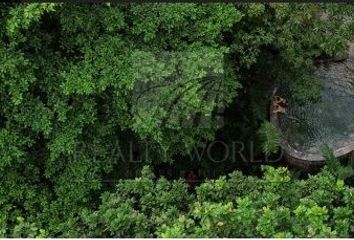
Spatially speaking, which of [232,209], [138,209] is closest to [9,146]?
[138,209]

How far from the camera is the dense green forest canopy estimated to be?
188 inches

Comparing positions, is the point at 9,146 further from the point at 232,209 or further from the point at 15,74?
the point at 232,209

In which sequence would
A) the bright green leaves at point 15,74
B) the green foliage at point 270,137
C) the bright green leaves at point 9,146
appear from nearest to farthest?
the bright green leaves at point 15,74 → the bright green leaves at point 9,146 → the green foliage at point 270,137

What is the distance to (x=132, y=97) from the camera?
5.77 meters

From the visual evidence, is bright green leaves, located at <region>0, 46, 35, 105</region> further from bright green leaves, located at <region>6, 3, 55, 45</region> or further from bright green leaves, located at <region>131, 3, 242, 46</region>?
bright green leaves, located at <region>131, 3, 242, 46</region>

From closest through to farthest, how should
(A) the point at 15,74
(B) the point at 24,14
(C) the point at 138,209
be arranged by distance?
1. (C) the point at 138,209
2. (B) the point at 24,14
3. (A) the point at 15,74

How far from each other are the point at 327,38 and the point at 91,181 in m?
3.03

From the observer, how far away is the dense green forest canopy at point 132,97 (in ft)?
15.7

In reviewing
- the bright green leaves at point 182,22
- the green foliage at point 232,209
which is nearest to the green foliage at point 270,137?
the bright green leaves at point 182,22

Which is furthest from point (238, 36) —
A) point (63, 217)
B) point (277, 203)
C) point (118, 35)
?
point (63, 217)

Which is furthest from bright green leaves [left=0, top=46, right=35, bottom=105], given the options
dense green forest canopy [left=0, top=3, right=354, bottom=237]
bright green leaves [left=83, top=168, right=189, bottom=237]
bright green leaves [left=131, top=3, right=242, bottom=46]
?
bright green leaves [left=83, top=168, right=189, bottom=237]

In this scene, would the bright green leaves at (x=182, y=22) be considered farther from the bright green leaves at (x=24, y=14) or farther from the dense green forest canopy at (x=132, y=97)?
the bright green leaves at (x=24, y=14)

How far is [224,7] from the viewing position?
5.72 metres

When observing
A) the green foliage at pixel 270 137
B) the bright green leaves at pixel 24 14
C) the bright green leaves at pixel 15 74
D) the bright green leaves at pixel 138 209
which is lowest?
the bright green leaves at pixel 138 209
